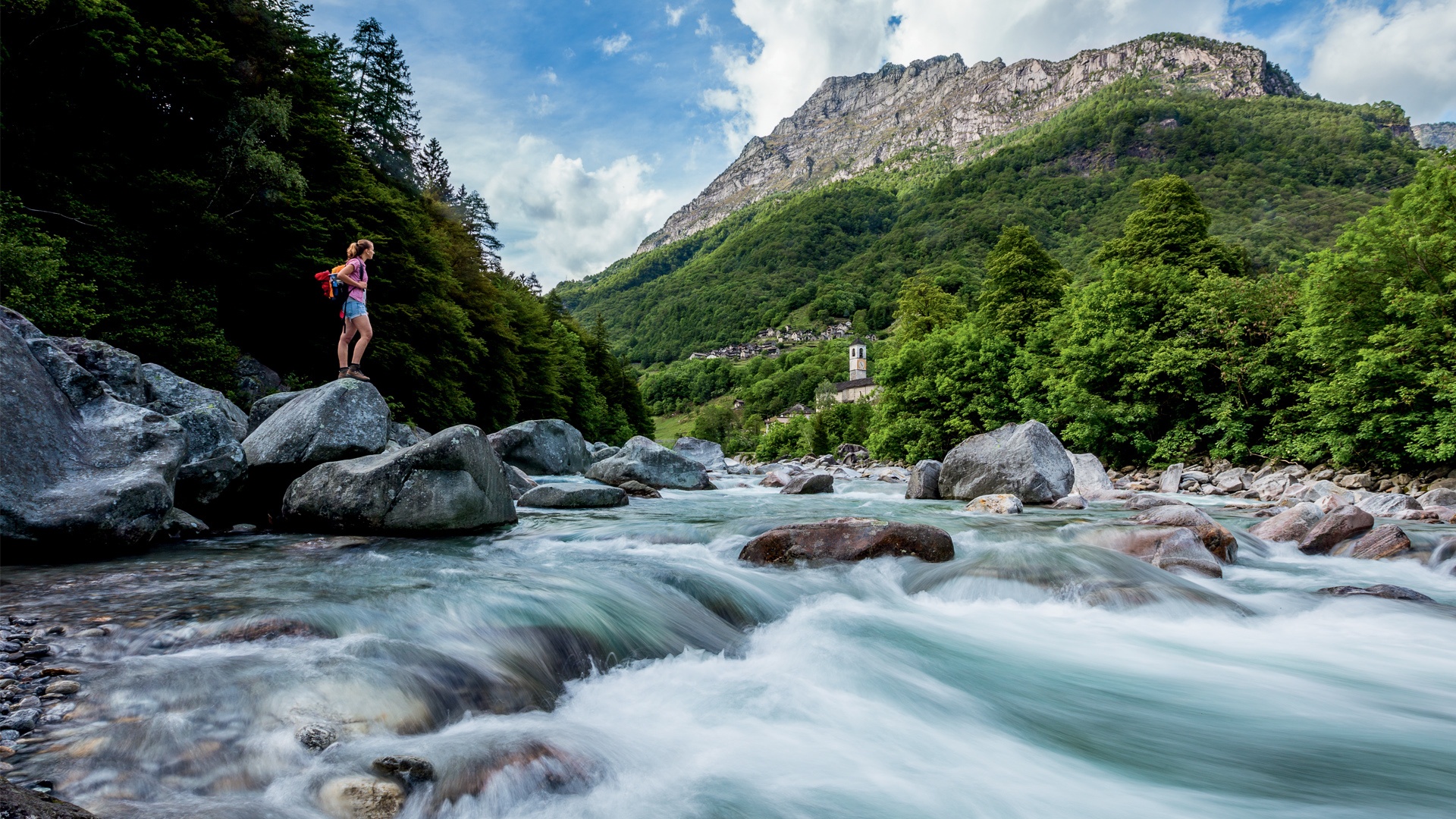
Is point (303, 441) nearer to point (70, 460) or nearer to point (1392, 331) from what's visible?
point (70, 460)

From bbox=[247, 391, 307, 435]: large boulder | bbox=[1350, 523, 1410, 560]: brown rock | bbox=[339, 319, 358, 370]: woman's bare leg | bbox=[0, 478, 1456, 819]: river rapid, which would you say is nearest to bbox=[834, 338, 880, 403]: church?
bbox=[1350, 523, 1410, 560]: brown rock

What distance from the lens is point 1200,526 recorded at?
9.89m

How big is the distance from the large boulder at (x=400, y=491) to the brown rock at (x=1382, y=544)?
13023mm

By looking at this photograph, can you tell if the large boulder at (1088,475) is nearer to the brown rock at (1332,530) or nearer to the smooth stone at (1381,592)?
the brown rock at (1332,530)

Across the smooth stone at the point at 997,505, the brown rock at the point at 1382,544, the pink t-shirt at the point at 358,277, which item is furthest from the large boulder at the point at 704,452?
the brown rock at the point at 1382,544

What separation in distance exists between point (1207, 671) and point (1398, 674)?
65.9 inches

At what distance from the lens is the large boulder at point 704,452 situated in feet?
132

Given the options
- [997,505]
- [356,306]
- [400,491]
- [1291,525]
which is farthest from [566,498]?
[1291,525]

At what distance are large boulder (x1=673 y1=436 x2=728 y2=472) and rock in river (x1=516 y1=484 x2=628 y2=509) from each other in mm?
23936

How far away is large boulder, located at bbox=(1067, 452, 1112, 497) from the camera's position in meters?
20.0

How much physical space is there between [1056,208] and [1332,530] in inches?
5653

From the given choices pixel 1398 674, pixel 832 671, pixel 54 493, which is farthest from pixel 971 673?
pixel 54 493

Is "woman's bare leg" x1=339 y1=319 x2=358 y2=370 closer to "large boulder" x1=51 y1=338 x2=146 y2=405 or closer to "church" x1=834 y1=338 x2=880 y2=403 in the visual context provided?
"large boulder" x1=51 y1=338 x2=146 y2=405

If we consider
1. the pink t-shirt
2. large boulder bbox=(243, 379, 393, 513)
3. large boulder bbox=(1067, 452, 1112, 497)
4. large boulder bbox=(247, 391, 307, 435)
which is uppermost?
the pink t-shirt
